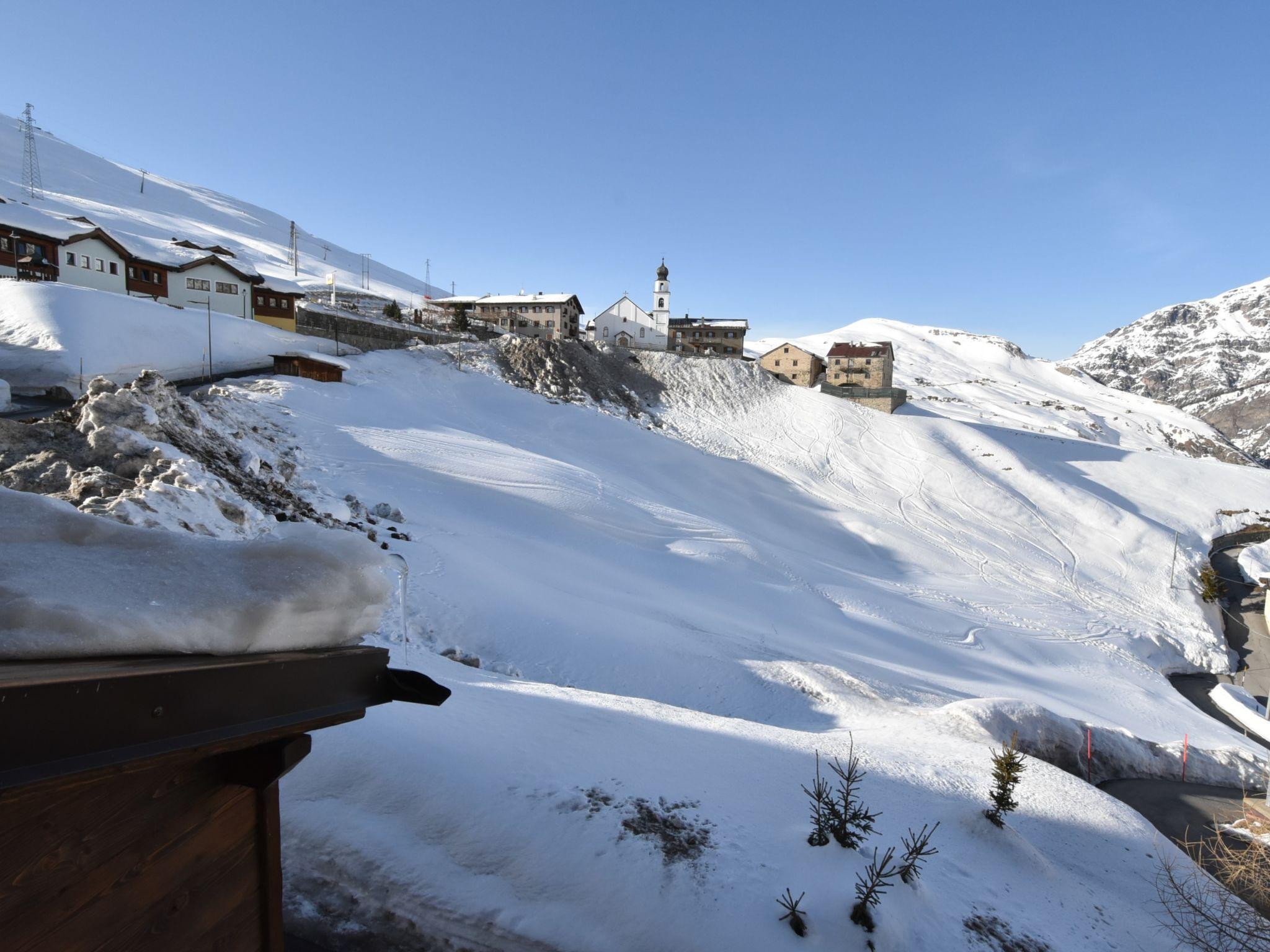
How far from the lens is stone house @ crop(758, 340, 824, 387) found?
2437 inches

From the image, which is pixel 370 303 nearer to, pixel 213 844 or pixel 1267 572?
pixel 213 844

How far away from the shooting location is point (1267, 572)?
37.0 m

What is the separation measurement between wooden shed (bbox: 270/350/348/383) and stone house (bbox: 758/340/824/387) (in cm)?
4212

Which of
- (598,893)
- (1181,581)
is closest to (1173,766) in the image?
(598,893)

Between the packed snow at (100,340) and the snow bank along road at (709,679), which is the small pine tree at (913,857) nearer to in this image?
the snow bank along road at (709,679)

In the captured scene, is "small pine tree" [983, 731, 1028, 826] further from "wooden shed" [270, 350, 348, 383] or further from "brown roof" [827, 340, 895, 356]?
"brown roof" [827, 340, 895, 356]

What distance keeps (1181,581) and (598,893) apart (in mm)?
45301

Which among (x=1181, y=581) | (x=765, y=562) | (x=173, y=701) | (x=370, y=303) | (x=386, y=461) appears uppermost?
(x=370, y=303)

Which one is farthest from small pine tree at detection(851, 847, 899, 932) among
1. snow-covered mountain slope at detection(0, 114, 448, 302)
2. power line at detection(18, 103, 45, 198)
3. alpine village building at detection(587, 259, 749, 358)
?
power line at detection(18, 103, 45, 198)

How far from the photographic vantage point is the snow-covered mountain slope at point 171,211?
268ft

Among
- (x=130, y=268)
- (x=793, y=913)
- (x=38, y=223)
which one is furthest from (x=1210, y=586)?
(x=38, y=223)

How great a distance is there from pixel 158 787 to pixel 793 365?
63725 millimetres

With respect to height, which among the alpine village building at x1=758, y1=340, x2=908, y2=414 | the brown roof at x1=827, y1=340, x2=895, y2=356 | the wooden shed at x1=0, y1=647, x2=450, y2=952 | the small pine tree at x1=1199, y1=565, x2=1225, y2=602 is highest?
the brown roof at x1=827, y1=340, x2=895, y2=356

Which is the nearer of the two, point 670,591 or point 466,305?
point 670,591
